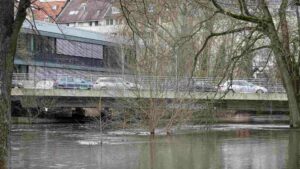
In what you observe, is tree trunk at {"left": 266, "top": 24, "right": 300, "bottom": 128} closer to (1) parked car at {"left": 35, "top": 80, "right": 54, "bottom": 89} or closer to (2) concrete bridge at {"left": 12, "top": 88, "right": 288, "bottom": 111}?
(2) concrete bridge at {"left": 12, "top": 88, "right": 288, "bottom": 111}

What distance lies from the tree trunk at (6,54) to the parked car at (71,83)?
1927 inches

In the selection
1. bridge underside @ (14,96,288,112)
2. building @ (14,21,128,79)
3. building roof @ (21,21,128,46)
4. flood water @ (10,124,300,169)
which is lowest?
flood water @ (10,124,300,169)

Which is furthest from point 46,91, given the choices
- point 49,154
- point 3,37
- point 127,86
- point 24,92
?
point 3,37

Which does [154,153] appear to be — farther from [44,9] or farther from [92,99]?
[92,99]

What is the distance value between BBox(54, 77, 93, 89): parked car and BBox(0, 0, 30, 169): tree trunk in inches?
1927

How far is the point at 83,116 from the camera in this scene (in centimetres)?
6512

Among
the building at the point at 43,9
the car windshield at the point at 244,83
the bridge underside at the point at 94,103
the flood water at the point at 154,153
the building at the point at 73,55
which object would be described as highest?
the building at the point at 73,55

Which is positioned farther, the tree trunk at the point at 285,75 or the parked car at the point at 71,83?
the parked car at the point at 71,83

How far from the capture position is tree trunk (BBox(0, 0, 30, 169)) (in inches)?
481

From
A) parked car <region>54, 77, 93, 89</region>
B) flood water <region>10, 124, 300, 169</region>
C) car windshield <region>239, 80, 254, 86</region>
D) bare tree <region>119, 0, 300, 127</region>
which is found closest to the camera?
bare tree <region>119, 0, 300, 127</region>

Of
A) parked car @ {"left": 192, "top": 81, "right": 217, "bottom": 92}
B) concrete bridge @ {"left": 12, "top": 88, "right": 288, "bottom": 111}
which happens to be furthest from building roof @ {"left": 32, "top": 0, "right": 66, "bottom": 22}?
concrete bridge @ {"left": 12, "top": 88, "right": 288, "bottom": 111}

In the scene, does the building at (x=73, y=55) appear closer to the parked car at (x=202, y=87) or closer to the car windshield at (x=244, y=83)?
the car windshield at (x=244, y=83)

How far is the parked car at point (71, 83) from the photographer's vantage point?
61531 millimetres

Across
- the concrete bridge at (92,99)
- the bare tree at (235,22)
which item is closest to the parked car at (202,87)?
the concrete bridge at (92,99)
